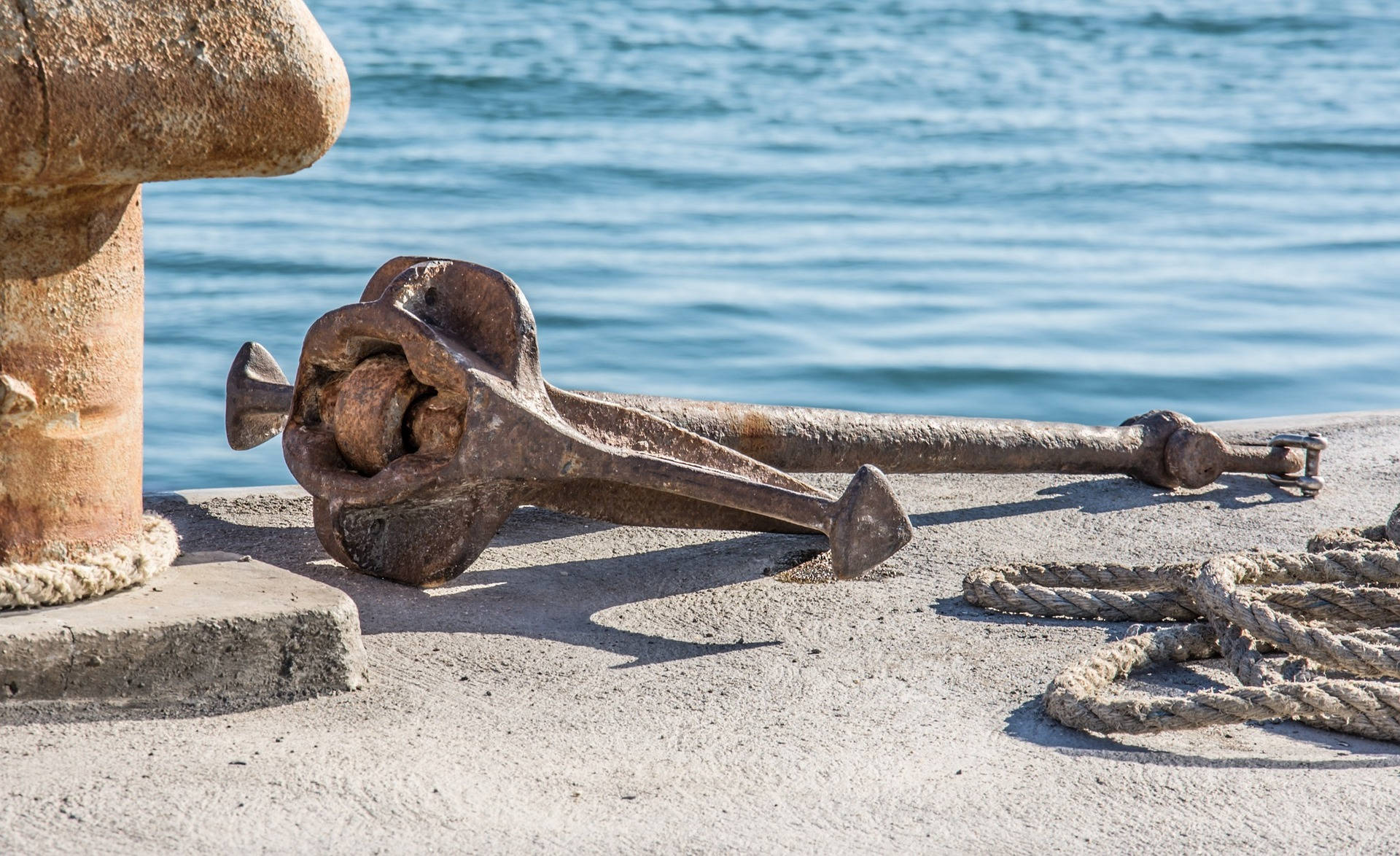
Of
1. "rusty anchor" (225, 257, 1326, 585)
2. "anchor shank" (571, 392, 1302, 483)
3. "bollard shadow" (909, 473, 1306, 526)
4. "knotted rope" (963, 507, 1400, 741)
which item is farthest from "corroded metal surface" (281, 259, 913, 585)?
"bollard shadow" (909, 473, 1306, 526)

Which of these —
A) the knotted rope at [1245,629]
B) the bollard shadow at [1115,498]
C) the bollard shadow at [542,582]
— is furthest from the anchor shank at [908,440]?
the knotted rope at [1245,629]

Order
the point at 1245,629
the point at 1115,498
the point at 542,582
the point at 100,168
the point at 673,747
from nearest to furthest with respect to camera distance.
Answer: the point at 100,168 < the point at 673,747 < the point at 1245,629 < the point at 542,582 < the point at 1115,498

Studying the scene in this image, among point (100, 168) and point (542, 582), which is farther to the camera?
point (542, 582)

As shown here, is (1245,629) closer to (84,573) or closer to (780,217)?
(84,573)

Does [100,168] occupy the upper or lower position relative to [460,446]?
upper

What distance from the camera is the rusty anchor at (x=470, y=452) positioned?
99.8 inches

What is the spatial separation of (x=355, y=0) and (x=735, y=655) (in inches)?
755

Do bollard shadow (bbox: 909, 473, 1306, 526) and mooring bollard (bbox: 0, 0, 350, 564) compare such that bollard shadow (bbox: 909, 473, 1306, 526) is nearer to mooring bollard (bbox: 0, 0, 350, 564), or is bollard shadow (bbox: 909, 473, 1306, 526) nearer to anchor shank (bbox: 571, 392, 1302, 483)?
anchor shank (bbox: 571, 392, 1302, 483)

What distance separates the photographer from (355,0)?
2030cm

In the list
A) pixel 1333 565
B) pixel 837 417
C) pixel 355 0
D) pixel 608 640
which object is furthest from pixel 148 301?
pixel 355 0

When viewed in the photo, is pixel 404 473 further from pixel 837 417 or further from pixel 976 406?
pixel 976 406

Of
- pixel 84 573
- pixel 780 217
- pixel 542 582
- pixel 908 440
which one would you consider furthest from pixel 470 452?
pixel 780 217

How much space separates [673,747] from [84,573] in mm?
835

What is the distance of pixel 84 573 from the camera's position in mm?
2193
